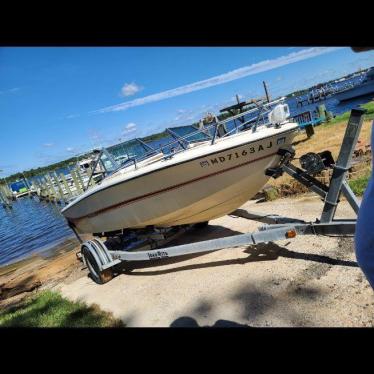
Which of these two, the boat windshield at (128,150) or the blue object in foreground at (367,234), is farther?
the boat windshield at (128,150)

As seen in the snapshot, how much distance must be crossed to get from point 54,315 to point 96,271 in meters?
1.29

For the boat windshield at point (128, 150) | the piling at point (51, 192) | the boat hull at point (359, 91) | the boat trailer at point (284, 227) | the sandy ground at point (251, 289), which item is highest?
the boat windshield at point (128, 150)

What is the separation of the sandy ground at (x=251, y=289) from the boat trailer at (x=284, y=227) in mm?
482

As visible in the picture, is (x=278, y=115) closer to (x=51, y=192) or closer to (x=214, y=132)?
(x=214, y=132)

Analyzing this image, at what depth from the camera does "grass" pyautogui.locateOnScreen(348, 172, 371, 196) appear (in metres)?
7.63

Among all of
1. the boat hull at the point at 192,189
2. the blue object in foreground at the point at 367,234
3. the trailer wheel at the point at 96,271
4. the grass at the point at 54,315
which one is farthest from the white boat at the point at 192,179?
the blue object in foreground at the point at 367,234

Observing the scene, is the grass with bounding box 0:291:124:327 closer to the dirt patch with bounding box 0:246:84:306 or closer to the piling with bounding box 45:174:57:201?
the dirt patch with bounding box 0:246:84:306

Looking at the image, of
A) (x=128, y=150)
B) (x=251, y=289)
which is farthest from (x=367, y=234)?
(x=128, y=150)

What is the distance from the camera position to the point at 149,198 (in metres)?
6.94

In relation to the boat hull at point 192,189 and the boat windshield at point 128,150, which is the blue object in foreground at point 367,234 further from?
the boat windshield at point 128,150

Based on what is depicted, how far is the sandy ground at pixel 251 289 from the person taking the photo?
444 cm

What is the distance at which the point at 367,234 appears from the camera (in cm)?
129

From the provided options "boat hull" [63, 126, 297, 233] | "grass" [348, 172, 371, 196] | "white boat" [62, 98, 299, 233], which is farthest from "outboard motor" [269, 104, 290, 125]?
"grass" [348, 172, 371, 196]
